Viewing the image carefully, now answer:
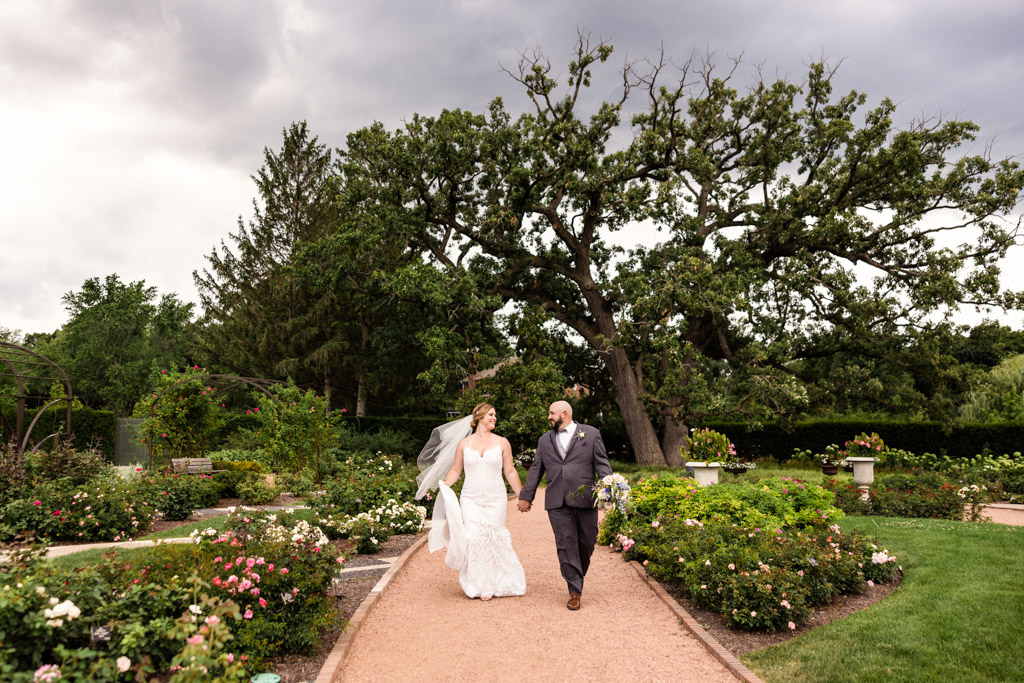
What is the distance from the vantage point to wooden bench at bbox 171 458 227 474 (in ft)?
47.6

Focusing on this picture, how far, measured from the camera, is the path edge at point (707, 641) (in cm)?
468

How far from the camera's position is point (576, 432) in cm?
680

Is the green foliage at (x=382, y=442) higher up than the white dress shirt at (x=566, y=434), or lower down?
lower down

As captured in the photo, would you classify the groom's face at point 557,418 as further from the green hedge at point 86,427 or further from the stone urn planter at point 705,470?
the green hedge at point 86,427

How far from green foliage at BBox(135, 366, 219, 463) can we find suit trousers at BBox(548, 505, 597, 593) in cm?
1251

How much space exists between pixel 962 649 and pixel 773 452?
790 inches

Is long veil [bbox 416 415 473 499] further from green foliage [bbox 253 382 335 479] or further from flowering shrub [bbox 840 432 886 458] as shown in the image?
flowering shrub [bbox 840 432 886 458]

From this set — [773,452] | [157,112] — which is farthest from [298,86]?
[773,452]

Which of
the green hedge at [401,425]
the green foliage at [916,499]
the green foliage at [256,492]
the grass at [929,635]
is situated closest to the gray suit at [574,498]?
the grass at [929,635]

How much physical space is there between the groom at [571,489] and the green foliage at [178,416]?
40.6 ft

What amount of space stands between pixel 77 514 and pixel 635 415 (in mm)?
15336

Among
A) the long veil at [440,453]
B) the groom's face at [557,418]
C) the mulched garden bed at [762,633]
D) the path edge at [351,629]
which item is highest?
the groom's face at [557,418]

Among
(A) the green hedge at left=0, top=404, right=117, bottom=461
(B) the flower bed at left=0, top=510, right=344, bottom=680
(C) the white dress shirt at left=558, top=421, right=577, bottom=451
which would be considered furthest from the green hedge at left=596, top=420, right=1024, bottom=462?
(B) the flower bed at left=0, top=510, right=344, bottom=680

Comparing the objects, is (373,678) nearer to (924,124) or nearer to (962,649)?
(962,649)
